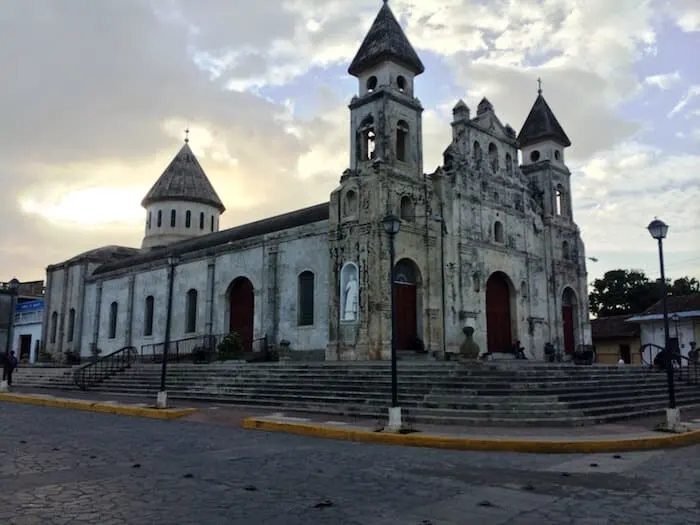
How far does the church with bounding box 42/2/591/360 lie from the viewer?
24266mm

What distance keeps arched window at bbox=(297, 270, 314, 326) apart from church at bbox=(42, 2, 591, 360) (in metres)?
0.06

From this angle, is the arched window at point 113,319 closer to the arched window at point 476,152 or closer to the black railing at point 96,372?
the black railing at point 96,372

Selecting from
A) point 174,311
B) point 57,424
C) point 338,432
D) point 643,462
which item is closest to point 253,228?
point 174,311

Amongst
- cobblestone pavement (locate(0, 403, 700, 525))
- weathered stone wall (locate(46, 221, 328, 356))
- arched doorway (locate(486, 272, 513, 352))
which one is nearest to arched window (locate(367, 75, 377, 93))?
weathered stone wall (locate(46, 221, 328, 356))

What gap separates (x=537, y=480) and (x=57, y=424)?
11.1 meters

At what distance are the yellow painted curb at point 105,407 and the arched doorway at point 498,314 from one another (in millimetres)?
15418

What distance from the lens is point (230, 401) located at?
19406 mm

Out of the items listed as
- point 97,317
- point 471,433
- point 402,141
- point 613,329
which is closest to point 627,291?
point 613,329

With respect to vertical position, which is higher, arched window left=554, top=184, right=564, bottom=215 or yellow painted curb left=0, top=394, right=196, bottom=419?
arched window left=554, top=184, right=564, bottom=215

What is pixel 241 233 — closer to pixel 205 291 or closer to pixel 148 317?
pixel 205 291

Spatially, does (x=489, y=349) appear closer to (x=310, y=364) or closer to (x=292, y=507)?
(x=310, y=364)

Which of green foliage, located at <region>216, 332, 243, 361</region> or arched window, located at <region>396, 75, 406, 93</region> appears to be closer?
green foliage, located at <region>216, 332, 243, 361</region>

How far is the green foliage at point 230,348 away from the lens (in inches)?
1032

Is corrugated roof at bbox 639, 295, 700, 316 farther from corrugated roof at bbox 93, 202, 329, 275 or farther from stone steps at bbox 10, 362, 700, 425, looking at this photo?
corrugated roof at bbox 93, 202, 329, 275
